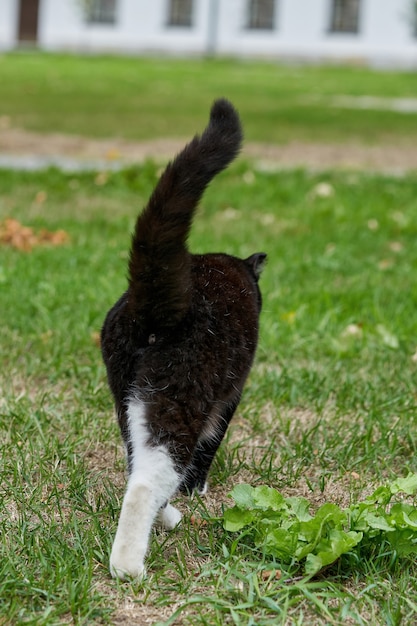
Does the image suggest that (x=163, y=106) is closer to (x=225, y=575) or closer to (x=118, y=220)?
(x=118, y=220)

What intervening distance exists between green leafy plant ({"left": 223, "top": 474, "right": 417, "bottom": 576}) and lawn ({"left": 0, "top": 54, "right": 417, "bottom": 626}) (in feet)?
0.12

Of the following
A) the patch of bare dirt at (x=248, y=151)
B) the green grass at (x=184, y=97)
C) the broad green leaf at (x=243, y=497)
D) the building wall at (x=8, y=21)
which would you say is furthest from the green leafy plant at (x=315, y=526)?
the building wall at (x=8, y=21)

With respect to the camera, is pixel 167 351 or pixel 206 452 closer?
pixel 167 351

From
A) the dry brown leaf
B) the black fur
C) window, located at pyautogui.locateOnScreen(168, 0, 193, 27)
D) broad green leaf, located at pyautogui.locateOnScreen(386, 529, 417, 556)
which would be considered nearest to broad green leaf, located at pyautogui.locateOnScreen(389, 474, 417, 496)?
broad green leaf, located at pyautogui.locateOnScreen(386, 529, 417, 556)

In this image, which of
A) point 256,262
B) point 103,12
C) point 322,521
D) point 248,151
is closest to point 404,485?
point 322,521

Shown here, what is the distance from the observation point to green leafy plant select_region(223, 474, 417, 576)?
2410 millimetres

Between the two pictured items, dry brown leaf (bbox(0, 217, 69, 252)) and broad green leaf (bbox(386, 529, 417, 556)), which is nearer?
broad green leaf (bbox(386, 529, 417, 556))

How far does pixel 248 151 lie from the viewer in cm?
1155

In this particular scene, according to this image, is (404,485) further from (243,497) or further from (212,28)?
(212,28)

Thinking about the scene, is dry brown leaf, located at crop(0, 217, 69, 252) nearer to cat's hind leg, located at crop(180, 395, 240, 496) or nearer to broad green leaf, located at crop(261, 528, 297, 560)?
cat's hind leg, located at crop(180, 395, 240, 496)

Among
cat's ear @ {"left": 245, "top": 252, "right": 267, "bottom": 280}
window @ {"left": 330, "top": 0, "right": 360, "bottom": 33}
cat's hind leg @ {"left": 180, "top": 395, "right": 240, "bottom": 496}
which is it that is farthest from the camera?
window @ {"left": 330, "top": 0, "right": 360, "bottom": 33}

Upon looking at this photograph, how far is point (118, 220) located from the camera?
6.98m

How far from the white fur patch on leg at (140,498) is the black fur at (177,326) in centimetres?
3

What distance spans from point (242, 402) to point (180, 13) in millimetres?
34306
